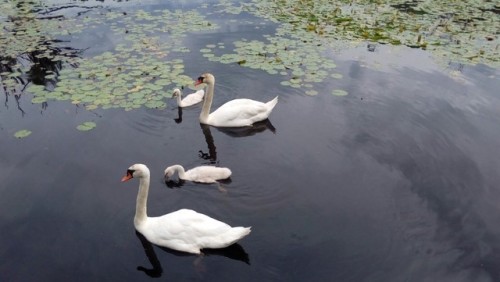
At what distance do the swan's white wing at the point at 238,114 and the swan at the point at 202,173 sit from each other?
2211 millimetres

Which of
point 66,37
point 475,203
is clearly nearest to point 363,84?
point 475,203

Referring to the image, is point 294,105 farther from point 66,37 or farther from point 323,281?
point 66,37

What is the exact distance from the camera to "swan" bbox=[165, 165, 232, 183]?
712 centimetres

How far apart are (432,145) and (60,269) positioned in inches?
299

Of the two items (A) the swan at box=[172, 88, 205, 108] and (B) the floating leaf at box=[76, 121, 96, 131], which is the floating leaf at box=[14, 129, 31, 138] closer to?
(B) the floating leaf at box=[76, 121, 96, 131]

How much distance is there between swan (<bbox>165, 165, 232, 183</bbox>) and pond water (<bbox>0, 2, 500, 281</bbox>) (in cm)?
19

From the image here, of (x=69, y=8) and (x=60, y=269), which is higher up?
(x=69, y=8)

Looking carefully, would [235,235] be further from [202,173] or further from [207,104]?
[207,104]

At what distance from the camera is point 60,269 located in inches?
214

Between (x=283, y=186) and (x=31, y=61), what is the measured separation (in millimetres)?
9468

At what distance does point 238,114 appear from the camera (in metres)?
9.10

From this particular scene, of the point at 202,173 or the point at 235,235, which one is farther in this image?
the point at 202,173

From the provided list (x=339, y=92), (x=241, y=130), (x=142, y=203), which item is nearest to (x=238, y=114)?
(x=241, y=130)

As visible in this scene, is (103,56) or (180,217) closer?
(180,217)
